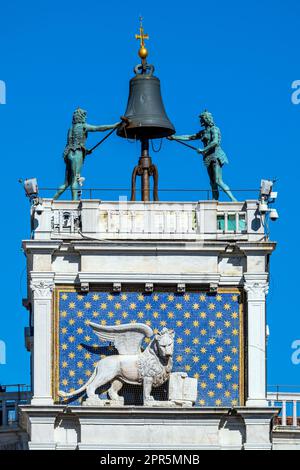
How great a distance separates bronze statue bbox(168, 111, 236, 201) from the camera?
8253cm

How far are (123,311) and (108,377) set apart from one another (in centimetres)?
181

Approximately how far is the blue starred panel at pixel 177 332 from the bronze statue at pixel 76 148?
3314mm

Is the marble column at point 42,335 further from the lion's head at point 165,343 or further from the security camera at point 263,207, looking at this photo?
the security camera at point 263,207

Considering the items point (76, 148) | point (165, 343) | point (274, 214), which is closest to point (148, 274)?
point (165, 343)

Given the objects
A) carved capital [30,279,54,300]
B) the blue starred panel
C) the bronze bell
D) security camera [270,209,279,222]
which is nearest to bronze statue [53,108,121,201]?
the bronze bell

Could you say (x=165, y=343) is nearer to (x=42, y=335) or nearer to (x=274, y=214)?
(x=42, y=335)

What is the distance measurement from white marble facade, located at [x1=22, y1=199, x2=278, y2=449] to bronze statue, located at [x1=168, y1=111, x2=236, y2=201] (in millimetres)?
1305

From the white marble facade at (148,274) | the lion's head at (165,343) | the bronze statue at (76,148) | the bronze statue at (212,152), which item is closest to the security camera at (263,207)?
the white marble facade at (148,274)

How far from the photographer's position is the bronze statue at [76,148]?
82.4m

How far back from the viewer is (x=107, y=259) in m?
80.8

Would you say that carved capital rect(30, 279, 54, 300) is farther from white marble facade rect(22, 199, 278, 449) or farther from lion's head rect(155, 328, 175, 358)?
lion's head rect(155, 328, 175, 358)

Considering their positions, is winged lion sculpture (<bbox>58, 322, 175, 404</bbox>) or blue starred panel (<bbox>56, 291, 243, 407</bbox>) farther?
blue starred panel (<bbox>56, 291, 243, 407</bbox>)

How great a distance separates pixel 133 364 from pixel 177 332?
4.91 ft
